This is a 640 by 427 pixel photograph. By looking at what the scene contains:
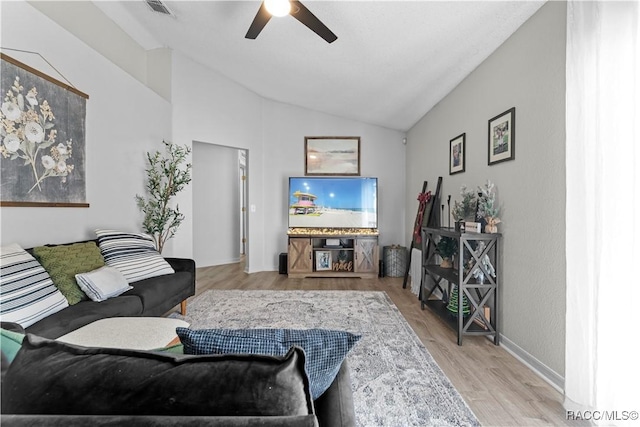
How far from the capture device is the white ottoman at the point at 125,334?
1554 mm

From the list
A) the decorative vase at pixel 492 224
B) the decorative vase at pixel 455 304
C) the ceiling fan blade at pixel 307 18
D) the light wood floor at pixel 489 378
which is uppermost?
the ceiling fan blade at pixel 307 18

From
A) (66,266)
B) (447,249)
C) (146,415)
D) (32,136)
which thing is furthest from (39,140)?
(447,249)

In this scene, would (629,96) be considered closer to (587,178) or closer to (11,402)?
(587,178)

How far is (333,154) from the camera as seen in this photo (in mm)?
5367

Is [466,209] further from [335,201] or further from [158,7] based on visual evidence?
[158,7]

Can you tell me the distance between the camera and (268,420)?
0.55 m

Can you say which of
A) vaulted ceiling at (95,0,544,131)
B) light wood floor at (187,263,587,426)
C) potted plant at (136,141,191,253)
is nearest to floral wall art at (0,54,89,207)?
potted plant at (136,141,191,253)

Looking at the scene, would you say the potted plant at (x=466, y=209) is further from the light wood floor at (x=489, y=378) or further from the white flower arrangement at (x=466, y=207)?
the light wood floor at (x=489, y=378)

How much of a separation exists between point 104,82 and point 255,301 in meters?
2.88

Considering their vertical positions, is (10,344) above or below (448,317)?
above

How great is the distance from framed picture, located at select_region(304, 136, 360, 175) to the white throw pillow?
11.6 feet

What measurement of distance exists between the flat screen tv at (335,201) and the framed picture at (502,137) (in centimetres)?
246

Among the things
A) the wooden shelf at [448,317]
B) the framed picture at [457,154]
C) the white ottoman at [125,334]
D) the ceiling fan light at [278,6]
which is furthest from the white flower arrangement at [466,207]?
the white ottoman at [125,334]

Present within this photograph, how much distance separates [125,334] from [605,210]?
260 centimetres
